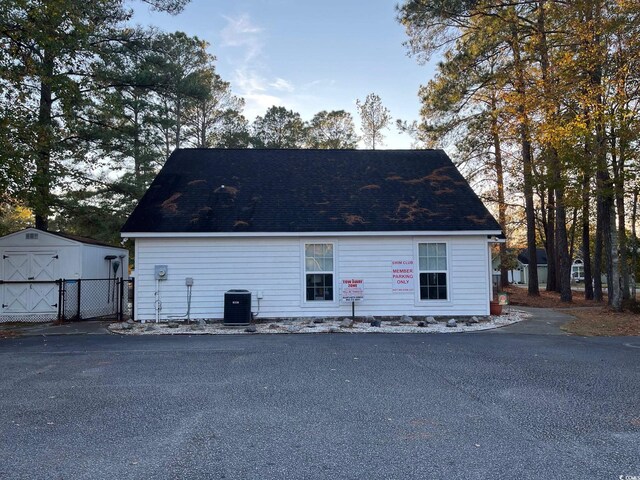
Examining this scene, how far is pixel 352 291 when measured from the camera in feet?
39.7

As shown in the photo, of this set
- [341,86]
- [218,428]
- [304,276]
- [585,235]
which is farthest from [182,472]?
[585,235]

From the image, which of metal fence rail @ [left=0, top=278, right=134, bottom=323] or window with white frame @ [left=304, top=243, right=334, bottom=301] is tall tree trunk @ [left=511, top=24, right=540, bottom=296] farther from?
metal fence rail @ [left=0, top=278, right=134, bottom=323]

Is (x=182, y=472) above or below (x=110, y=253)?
below

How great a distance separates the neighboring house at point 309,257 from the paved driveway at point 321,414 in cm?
425

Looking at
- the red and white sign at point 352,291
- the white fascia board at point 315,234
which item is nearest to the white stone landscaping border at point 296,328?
the red and white sign at point 352,291

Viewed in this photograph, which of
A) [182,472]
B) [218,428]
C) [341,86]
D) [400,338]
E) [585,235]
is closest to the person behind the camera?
[182,472]

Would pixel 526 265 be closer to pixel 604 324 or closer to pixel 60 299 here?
pixel 604 324

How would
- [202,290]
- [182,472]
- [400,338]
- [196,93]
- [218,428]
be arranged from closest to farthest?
[182,472] → [218,428] → [400,338] → [202,290] → [196,93]

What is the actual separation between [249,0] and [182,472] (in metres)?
14.0

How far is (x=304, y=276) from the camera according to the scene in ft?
41.8

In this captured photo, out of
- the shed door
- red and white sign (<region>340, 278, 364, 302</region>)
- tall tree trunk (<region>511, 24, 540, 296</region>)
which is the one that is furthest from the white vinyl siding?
tall tree trunk (<region>511, 24, 540, 296</region>)

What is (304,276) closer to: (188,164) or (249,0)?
(188,164)

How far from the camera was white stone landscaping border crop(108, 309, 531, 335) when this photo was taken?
10.9m

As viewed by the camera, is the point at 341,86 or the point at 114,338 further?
the point at 341,86
